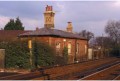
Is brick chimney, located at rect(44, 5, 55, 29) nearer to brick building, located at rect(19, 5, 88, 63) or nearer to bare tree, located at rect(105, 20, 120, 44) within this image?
brick building, located at rect(19, 5, 88, 63)

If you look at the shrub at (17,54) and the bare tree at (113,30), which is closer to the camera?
the shrub at (17,54)

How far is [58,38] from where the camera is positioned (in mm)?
44844

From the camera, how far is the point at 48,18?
50.0 meters

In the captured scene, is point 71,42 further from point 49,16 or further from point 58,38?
point 58,38

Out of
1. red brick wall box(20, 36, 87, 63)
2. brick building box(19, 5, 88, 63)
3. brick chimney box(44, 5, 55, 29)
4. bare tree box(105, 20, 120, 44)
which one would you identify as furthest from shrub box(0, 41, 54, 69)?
bare tree box(105, 20, 120, 44)

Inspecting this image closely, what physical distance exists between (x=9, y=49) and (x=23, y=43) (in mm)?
1660

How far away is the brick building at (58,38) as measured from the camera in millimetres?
43188

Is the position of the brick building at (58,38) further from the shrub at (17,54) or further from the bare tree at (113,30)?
the bare tree at (113,30)

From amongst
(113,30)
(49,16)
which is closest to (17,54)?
(49,16)

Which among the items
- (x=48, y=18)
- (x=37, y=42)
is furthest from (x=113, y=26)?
(x=37, y=42)

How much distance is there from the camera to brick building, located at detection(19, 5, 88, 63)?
43.2 meters

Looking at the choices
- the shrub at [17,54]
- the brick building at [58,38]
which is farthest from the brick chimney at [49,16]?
the shrub at [17,54]

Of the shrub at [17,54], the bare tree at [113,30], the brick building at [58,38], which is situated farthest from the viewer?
the bare tree at [113,30]

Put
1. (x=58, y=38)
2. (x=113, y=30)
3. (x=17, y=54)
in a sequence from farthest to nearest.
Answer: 1. (x=113, y=30)
2. (x=58, y=38)
3. (x=17, y=54)
